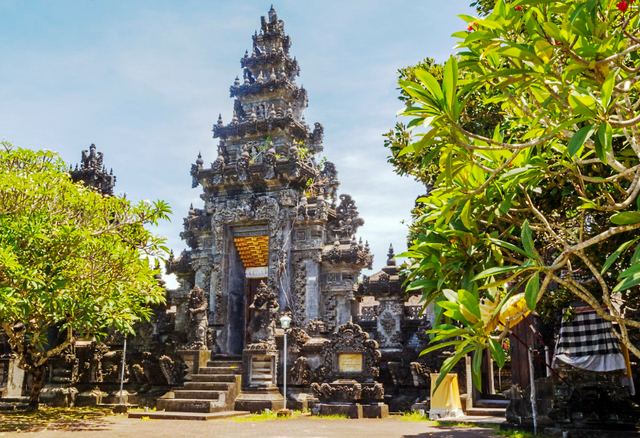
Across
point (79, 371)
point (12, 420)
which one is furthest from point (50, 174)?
point (79, 371)

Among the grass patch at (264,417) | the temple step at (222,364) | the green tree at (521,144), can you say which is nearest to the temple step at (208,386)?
the grass patch at (264,417)

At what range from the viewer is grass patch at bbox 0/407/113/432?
1234 centimetres

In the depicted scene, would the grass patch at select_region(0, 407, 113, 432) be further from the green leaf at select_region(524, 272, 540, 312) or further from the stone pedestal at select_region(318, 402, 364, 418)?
the green leaf at select_region(524, 272, 540, 312)

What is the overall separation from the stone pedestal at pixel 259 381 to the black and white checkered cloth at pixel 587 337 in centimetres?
747

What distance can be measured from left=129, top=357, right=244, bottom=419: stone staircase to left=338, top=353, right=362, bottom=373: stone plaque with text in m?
2.95

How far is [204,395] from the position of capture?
16141mm

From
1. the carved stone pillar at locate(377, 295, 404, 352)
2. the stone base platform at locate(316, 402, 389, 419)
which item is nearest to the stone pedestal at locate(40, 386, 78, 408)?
the stone base platform at locate(316, 402, 389, 419)

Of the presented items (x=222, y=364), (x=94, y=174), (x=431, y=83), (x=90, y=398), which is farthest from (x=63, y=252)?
(x=94, y=174)

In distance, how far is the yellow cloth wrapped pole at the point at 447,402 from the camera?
14.5 m

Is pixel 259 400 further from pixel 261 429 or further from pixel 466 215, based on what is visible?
pixel 466 215

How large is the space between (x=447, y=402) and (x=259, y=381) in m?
5.26

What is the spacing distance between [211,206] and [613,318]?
18891 millimetres

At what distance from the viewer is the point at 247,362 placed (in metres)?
17.0

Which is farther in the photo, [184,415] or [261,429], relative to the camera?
[184,415]
